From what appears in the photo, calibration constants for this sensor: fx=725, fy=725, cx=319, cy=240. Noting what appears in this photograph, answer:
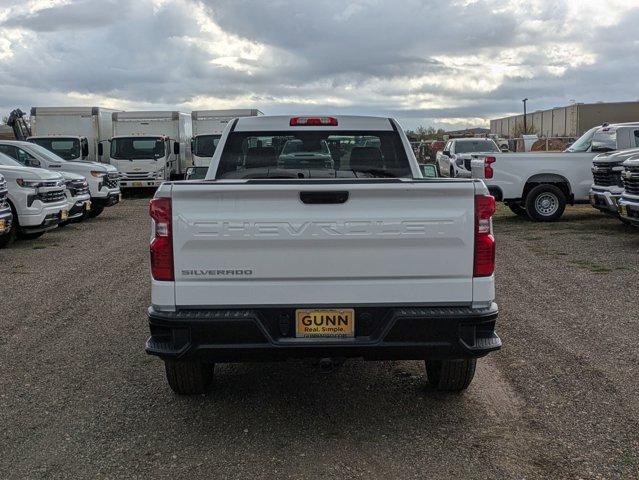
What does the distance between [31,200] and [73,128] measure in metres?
14.2

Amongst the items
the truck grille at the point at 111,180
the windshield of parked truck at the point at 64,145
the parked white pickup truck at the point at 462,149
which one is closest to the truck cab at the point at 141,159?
the windshield of parked truck at the point at 64,145

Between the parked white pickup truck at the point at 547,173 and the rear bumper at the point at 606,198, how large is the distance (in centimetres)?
120

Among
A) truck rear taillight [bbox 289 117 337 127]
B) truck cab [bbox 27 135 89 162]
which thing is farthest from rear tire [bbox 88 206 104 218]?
truck rear taillight [bbox 289 117 337 127]

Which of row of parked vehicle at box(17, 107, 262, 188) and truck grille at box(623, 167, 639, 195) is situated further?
row of parked vehicle at box(17, 107, 262, 188)

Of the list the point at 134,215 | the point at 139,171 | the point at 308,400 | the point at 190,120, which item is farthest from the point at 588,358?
the point at 190,120

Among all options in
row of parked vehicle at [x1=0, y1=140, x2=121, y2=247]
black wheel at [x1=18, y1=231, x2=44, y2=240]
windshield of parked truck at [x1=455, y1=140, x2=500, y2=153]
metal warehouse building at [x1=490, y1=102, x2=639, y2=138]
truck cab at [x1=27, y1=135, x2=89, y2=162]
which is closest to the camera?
row of parked vehicle at [x1=0, y1=140, x2=121, y2=247]

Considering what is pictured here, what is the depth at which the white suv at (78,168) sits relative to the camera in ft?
52.2

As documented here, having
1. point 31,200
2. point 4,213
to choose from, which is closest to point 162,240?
point 4,213

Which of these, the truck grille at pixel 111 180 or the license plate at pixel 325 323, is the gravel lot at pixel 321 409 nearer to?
the license plate at pixel 325 323

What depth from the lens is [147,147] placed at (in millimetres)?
24891

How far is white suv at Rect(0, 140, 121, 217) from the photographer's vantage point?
15922 millimetres

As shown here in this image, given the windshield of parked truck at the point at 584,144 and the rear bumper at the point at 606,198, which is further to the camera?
the windshield of parked truck at the point at 584,144

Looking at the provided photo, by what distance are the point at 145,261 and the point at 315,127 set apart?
5.19m

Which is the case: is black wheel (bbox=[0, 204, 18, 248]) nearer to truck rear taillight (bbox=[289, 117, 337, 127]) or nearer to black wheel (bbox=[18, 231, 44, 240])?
black wheel (bbox=[18, 231, 44, 240])
